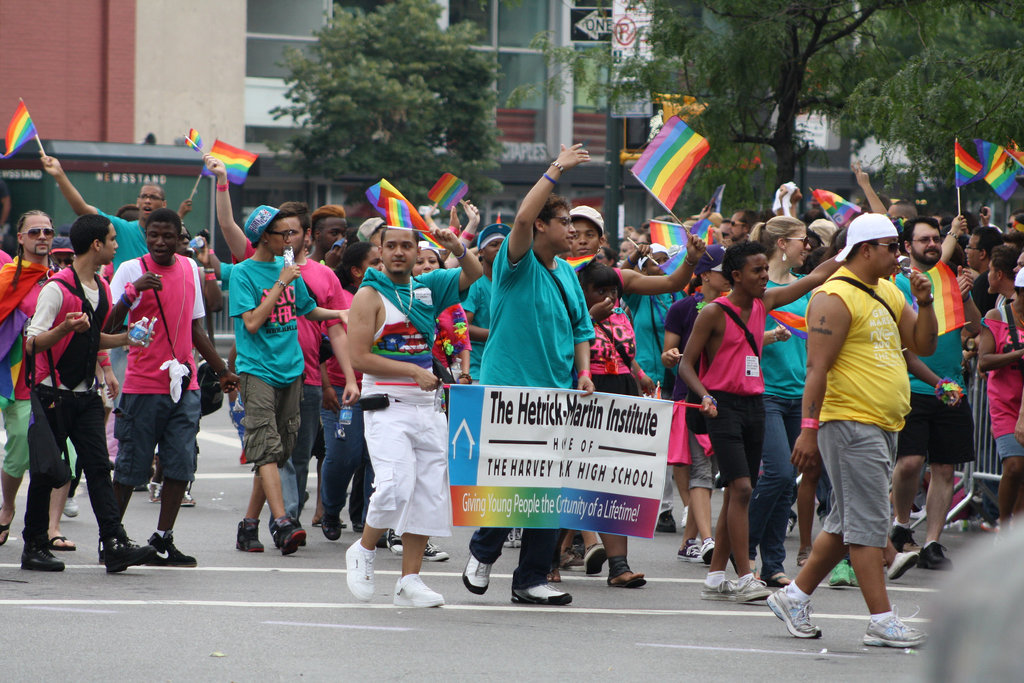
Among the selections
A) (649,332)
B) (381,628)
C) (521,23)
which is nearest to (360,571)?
(381,628)

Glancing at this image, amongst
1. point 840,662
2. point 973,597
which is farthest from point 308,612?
point 973,597

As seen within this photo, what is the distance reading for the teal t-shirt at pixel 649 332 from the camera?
10102mm

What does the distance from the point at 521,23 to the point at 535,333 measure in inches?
1471

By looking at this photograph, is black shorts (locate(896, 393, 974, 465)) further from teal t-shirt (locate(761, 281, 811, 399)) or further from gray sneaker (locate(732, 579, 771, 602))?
gray sneaker (locate(732, 579, 771, 602))

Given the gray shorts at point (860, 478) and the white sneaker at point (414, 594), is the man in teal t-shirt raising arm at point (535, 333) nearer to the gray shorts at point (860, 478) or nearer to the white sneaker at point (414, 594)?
the white sneaker at point (414, 594)

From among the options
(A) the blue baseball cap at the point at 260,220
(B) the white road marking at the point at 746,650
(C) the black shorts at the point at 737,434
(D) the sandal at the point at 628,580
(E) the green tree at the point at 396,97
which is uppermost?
(E) the green tree at the point at 396,97

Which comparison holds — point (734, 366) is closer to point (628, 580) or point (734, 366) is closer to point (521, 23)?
point (628, 580)

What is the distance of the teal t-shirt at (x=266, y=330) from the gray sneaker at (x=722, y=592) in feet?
10.2

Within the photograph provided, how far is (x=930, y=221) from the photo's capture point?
849cm

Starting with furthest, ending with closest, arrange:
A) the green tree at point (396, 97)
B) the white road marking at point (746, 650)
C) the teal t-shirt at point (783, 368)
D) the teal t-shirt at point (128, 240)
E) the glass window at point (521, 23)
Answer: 1. the glass window at point (521, 23)
2. the green tree at point (396, 97)
3. the teal t-shirt at point (128, 240)
4. the teal t-shirt at point (783, 368)
5. the white road marking at point (746, 650)

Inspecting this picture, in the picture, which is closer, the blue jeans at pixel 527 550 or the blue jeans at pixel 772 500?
the blue jeans at pixel 527 550

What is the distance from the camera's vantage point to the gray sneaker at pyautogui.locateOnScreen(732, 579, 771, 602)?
7.37 m

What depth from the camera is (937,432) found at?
344 inches

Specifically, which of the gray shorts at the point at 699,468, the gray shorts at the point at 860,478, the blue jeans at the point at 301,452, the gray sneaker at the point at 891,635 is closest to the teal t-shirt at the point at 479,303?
the blue jeans at the point at 301,452
